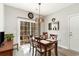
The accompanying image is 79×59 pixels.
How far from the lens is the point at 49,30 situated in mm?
1723

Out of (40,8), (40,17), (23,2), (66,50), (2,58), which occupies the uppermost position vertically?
(23,2)

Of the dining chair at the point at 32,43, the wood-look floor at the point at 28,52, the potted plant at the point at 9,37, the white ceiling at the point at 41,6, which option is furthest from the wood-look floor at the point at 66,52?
the potted plant at the point at 9,37

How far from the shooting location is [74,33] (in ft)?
5.42

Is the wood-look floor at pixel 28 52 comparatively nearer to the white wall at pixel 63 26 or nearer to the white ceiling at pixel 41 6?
the white wall at pixel 63 26

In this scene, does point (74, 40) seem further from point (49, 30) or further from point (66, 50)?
point (49, 30)

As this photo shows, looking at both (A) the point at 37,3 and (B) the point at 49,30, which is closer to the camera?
(A) the point at 37,3

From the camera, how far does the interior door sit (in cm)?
161

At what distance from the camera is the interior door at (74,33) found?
63.5 inches

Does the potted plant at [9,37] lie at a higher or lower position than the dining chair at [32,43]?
higher

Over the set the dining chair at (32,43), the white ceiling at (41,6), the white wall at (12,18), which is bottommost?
the dining chair at (32,43)

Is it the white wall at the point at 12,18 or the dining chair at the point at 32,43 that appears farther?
the dining chair at the point at 32,43

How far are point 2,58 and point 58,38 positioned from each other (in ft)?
3.61

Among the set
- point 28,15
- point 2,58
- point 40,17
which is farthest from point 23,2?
point 2,58

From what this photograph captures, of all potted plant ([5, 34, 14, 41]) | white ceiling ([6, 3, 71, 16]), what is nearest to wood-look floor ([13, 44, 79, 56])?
potted plant ([5, 34, 14, 41])
